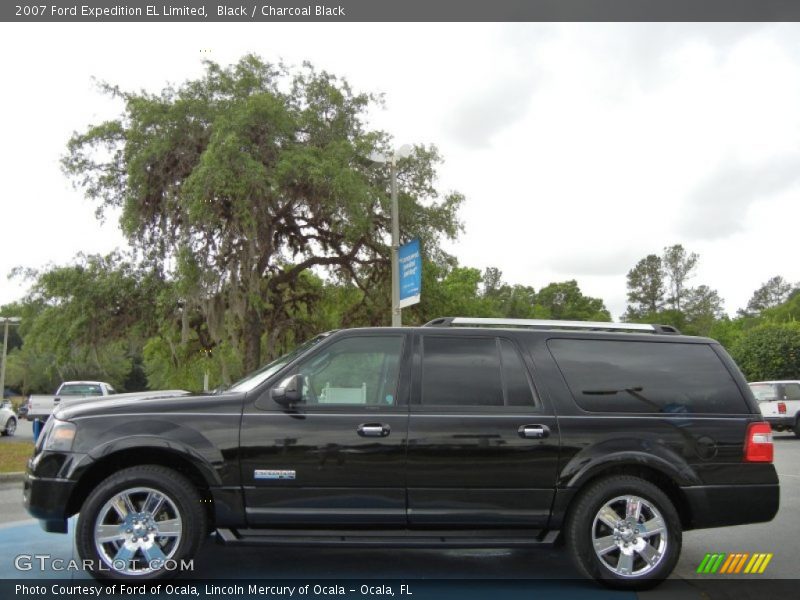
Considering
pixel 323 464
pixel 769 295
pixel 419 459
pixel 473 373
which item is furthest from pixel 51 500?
pixel 769 295

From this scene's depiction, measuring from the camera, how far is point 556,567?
5.86 metres

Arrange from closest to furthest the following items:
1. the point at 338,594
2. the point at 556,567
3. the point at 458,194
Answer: the point at 338,594 < the point at 556,567 < the point at 458,194

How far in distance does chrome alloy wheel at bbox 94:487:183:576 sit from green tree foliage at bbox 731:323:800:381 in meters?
35.7

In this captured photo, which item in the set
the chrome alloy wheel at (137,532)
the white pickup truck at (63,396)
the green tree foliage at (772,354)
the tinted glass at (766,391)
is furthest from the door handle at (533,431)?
the green tree foliage at (772,354)

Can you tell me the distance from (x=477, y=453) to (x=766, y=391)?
1996 cm

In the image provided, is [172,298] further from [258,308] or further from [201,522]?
[201,522]

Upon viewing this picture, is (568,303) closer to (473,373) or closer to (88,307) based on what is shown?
(88,307)

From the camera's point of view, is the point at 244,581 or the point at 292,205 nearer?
the point at 244,581

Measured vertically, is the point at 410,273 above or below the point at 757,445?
above

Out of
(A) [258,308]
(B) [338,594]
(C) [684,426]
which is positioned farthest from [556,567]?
(A) [258,308]

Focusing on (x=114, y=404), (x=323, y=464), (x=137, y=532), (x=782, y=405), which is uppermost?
(x=114, y=404)

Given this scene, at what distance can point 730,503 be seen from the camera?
17.3ft

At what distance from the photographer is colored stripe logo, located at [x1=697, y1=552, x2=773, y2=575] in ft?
19.3

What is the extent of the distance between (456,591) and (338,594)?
2.69 feet
